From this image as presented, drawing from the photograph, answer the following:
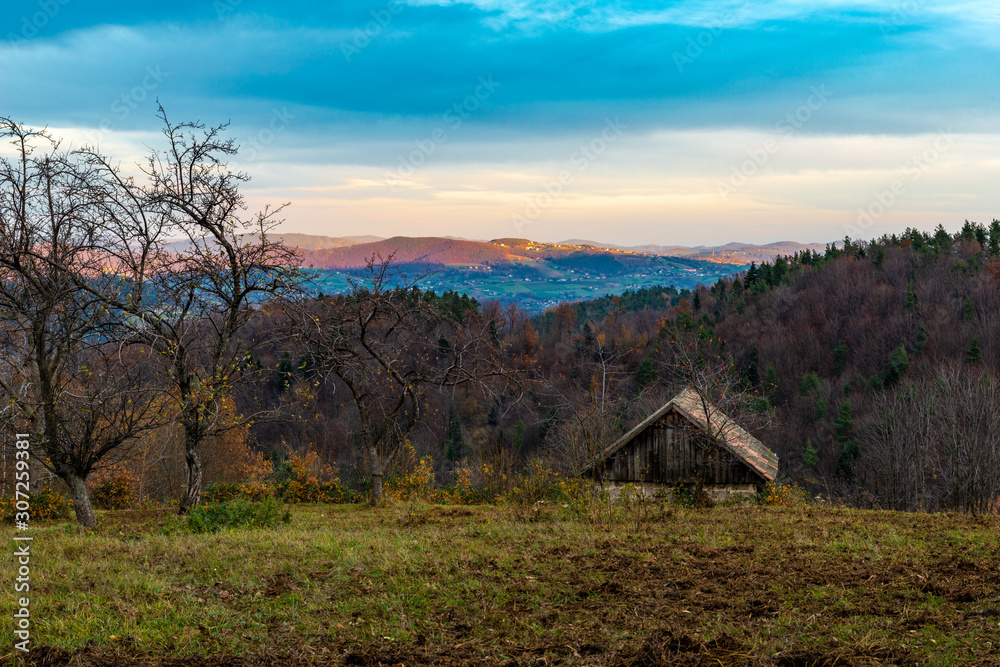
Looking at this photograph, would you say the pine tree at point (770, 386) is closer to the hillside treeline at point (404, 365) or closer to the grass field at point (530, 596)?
the hillside treeline at point (404, 365)

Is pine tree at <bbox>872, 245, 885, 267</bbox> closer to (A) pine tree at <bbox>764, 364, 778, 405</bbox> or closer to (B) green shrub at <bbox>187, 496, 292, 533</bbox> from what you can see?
(A) pine tree at <bbox>764, 364, 778, 405</bbox>

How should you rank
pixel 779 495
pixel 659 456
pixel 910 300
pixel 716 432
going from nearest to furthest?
1. pixel 716 432
2. pixel 779 495
3. pixel 659 456
4. pixel 910 300

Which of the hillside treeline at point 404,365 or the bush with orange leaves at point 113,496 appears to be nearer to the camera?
the hillside treeline at point 404,365

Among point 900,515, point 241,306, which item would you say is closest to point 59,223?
point 241,306

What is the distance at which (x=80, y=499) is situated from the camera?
13.1m

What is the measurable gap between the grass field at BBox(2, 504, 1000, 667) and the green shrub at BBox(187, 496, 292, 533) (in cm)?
70

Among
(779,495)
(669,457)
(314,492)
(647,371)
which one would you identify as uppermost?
(314,492)

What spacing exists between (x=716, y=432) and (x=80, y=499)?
17211mm

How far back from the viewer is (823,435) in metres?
76.6

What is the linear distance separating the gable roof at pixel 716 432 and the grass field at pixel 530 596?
11.1 metres

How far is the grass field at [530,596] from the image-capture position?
5.87 metres

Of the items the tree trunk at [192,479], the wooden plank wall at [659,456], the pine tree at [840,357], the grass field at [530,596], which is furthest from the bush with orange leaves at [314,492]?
the pine tree at [840,357]

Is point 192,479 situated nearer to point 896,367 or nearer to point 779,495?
point 779,495

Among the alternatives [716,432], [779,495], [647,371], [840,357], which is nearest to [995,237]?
[840,357]
